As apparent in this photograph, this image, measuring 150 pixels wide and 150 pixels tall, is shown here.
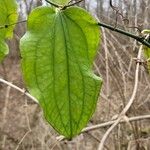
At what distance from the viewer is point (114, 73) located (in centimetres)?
211

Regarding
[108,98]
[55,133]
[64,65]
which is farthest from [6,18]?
[55,133]

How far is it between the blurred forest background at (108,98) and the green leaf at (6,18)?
0.36 feet

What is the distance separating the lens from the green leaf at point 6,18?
54 cm

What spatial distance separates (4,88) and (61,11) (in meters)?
4.99

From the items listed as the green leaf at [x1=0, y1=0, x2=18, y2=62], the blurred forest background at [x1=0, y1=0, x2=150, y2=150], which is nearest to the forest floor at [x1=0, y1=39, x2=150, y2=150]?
the blurred forest background at [x1=0, y1=0, x2=150, y2=150]

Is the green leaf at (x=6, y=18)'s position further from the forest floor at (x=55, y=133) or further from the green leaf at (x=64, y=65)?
the forest floor at (x=55, y=133)

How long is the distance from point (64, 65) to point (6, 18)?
0.52ft

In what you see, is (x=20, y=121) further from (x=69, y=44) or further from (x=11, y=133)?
(x=69, y=44)

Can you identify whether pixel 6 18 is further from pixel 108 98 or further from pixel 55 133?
pixel 55 133

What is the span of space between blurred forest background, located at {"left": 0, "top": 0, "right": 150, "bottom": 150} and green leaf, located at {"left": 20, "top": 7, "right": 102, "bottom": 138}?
224 millimetres

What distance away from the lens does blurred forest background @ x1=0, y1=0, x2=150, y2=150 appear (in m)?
1.93

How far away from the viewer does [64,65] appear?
1.48ft

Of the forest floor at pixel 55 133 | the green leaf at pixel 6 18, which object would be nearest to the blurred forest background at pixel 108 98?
the forest floor at pixel 55 133

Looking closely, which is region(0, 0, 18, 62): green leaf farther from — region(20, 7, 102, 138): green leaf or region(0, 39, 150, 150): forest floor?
region(0, 39, 150, 150): forest floor
